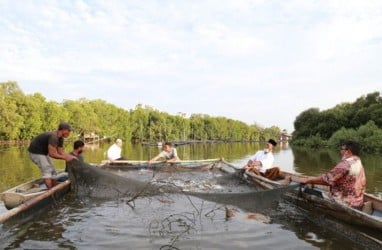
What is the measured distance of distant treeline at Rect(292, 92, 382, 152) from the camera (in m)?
50.2

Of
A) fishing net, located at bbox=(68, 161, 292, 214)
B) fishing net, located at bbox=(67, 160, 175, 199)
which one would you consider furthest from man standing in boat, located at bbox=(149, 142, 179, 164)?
fishing net, located at bbox=(67, 160, 175, 199)

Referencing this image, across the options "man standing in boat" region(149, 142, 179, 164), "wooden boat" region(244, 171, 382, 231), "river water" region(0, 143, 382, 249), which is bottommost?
"river water" region(0, 143, 382, 249)

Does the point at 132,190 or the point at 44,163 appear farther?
the point at 44,163

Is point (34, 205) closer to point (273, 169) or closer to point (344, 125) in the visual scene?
point (273, 169)

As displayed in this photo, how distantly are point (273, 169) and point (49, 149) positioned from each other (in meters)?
7.41

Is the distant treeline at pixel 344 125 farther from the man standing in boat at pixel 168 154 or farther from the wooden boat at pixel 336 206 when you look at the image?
the wooden boat at pixel 336 206

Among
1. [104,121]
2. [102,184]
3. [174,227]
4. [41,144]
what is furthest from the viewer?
[104,121]

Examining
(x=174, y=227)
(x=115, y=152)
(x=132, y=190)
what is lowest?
(x=174, y=227)

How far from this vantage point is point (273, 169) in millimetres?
12367

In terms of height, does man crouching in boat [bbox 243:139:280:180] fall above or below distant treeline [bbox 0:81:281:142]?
below

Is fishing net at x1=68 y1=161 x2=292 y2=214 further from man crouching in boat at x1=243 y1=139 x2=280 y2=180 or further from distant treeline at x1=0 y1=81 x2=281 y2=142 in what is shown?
distant treeline at x1=0 y1=81 x2=281 y2=142

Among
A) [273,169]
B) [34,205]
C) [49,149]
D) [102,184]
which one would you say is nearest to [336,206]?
[273,169]

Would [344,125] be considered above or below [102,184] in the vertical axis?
above

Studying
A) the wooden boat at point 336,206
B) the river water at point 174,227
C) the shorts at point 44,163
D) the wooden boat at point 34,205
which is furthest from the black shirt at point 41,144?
the wooden boat at point 336,206
